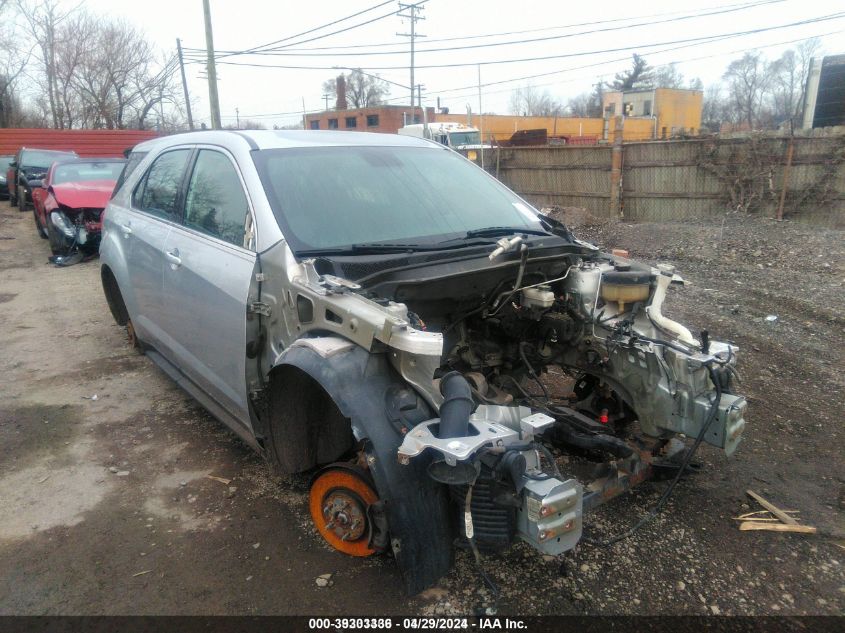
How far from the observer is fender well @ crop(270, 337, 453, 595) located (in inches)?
85.7

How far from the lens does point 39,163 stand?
51.5 ft

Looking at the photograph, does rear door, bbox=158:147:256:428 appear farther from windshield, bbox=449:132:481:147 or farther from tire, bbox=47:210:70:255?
windshield, bbox=449:132:481:147

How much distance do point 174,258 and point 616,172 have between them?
11557 millimetres

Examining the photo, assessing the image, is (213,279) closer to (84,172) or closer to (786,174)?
(84,172)

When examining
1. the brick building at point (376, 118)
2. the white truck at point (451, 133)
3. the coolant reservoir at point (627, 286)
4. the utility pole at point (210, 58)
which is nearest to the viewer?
the coolant reservoir at point (627, 286)

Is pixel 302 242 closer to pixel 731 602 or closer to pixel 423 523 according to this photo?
pixel 423 523

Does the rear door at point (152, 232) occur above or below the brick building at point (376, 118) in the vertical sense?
below

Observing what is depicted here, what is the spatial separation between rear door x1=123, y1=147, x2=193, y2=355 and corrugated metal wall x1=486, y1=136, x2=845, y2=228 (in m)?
10.9

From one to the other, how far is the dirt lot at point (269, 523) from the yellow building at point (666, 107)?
38.6 m

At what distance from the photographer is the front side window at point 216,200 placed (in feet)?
10.5

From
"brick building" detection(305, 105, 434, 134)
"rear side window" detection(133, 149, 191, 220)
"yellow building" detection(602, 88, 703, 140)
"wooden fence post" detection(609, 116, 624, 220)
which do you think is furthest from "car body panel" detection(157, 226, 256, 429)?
"brick building" detection(305, 105, 434, 134)

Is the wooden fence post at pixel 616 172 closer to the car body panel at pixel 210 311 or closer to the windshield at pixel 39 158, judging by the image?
the car body panel at pixel 210 311

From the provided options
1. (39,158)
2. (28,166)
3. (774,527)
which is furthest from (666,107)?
(774,527)

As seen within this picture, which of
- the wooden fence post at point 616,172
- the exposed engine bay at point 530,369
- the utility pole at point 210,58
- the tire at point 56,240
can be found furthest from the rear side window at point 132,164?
the utility pole at point 210,58
